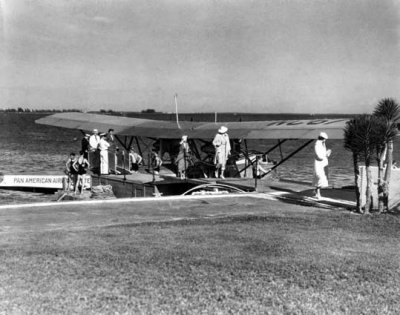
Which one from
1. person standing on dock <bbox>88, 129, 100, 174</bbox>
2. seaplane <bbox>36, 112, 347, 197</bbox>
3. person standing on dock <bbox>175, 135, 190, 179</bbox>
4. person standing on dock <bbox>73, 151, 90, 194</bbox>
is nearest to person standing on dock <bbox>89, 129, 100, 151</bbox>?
person standing on dock <bbox>88, 129, 100, 174</bbox>

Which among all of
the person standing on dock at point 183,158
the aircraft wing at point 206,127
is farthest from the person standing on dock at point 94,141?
the person standing on dock at point 183,158

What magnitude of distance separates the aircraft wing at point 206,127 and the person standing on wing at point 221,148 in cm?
67

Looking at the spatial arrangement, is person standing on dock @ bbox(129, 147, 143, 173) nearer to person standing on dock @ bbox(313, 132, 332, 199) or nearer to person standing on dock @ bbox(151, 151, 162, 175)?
person standing on dock @ bbox(151, 151, 162, 175)

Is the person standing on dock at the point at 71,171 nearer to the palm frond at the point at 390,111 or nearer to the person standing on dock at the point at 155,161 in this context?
the person standing on dock at the point at 155,161

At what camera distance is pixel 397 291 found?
19.1 feet

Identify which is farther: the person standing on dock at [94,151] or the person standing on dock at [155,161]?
the person standing on dock at [94,151]

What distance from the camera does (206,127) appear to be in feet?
68.8

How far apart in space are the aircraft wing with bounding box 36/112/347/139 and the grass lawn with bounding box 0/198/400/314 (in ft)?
19.5

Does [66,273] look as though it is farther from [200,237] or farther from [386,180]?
[386,180]

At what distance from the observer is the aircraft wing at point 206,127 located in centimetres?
1609

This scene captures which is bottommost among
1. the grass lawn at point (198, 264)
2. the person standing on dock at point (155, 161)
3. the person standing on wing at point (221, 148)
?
the grass lawn at point (198, 264)

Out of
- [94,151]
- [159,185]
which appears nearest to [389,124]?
[159,185]

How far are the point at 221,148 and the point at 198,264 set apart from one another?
1109 cm

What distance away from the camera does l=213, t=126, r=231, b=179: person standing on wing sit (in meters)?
17.3
